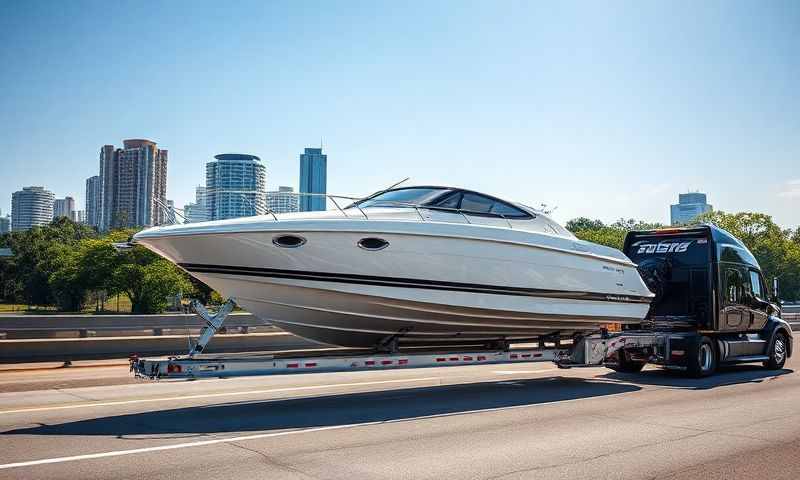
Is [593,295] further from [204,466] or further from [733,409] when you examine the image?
[204,466]

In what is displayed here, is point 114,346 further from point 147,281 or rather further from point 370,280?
point 147,281

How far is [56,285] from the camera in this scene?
181ft

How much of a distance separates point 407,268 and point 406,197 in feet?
5.10

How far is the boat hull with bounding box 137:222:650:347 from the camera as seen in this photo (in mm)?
8320

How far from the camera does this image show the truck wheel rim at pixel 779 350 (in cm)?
1463

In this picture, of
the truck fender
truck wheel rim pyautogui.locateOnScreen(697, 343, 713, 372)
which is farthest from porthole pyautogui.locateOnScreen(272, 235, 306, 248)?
the truck fender

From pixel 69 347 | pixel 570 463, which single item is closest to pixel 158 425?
pixel 570 463

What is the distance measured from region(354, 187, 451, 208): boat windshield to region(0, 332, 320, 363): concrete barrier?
134 inches

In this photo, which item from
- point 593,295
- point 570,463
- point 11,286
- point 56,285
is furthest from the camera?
point 11,286

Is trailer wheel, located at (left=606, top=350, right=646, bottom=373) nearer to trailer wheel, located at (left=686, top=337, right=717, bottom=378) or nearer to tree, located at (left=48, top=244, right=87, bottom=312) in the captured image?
trailer wheel, located at (left=686, top=337, right=717, bottom=378)

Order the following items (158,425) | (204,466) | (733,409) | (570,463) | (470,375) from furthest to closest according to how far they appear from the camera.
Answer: (470,375) < (733,409) < (158,425) < (570,463) < (204,466)

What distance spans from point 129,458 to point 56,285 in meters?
56.4

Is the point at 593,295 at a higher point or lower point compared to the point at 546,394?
higher

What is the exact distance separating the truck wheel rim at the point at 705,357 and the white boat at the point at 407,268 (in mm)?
2413
